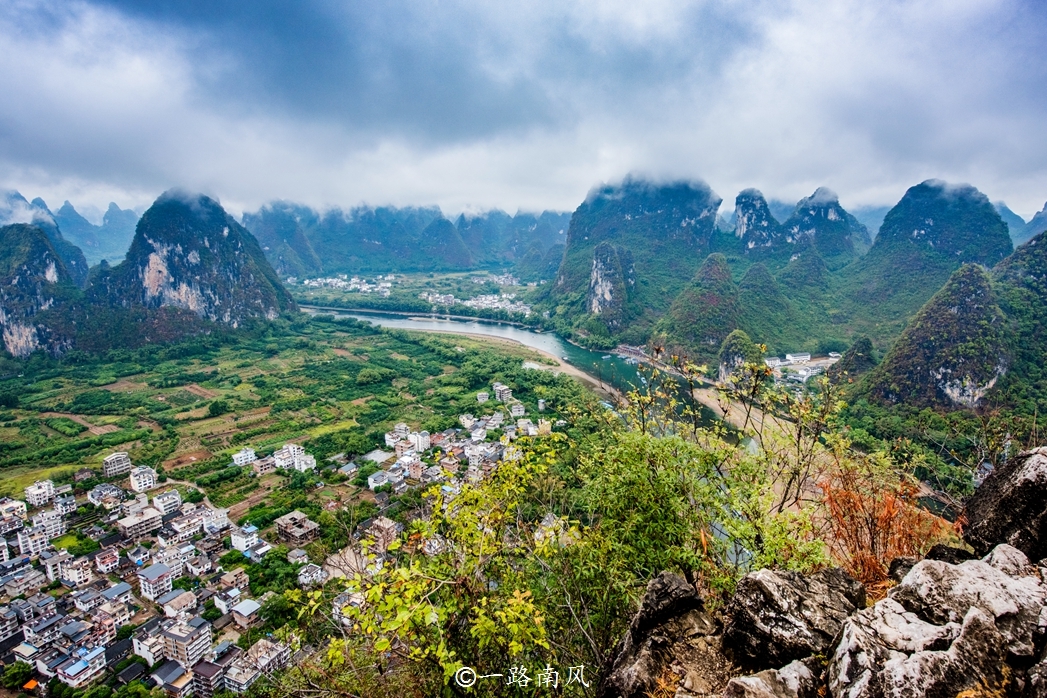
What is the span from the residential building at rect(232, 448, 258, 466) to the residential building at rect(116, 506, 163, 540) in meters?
4.50

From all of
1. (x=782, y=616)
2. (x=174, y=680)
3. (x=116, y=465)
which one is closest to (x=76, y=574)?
(x=174, y=680)

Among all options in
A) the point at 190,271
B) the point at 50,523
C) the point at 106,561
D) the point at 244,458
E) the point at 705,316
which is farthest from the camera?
the point at 190,271

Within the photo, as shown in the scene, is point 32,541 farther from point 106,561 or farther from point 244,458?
point 244,458

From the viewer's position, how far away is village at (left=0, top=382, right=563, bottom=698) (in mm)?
11023

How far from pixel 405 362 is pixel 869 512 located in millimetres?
38538

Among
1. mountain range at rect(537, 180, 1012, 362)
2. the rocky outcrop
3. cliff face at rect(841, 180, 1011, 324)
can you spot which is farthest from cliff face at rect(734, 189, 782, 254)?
the rocky outcrop

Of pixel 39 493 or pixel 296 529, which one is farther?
pixel 39 493

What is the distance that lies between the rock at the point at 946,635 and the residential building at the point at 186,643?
14446mm

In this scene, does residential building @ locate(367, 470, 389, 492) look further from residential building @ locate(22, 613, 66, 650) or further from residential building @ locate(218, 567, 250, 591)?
residential building @ locate(22, 613, 66, 650)

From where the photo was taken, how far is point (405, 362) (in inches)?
1572

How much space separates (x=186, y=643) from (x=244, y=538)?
454 cm

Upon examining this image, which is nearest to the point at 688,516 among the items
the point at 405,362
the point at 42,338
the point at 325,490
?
the point at 325,490

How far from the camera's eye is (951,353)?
2484 cm

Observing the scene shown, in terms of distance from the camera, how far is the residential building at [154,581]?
13.5 metres
